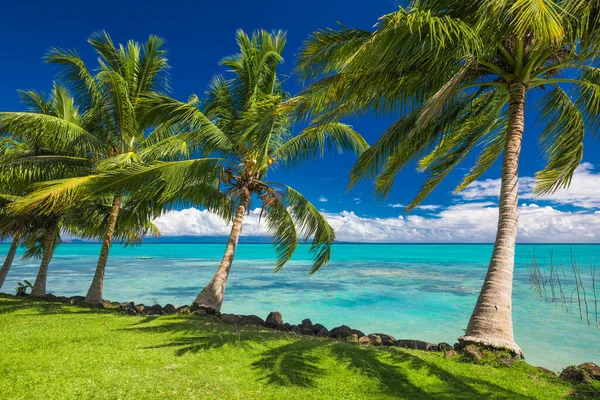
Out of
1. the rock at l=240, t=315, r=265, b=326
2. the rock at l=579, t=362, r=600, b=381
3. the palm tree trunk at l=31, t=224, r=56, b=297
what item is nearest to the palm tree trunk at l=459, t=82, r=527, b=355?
the rock at l=579, t=362, r=600, b=381

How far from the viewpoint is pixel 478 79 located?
608 centimetres

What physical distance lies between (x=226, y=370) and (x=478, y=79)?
6.67m

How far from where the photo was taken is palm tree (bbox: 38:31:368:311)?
8.38 metres

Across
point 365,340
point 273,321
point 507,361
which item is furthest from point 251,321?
point 507,361

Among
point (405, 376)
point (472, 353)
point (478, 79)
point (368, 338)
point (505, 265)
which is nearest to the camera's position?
point (405, 376)

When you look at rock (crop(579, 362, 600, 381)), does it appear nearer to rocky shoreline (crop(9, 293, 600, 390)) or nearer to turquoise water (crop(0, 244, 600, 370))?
rocky shoreline (crop(9, 293, 600, 390))

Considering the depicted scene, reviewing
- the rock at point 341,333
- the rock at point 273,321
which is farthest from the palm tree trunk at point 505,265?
the rock at point 273,321

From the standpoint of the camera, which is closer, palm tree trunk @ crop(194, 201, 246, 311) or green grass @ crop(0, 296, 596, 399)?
green grass @ crop(0, 296, 596, 399)

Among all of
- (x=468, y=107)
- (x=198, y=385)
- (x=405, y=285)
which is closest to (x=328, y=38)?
(x=468, y=107)

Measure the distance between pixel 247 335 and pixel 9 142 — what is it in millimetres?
12776

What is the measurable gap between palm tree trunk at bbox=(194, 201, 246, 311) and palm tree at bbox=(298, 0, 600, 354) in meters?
3.81

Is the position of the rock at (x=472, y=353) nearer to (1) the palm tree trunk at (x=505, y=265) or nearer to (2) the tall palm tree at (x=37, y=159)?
(1) the palm tree trunk at (x=505, y=265)

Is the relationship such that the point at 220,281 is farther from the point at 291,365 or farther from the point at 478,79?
the point at 478,79

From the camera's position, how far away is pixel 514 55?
18.1 ft
